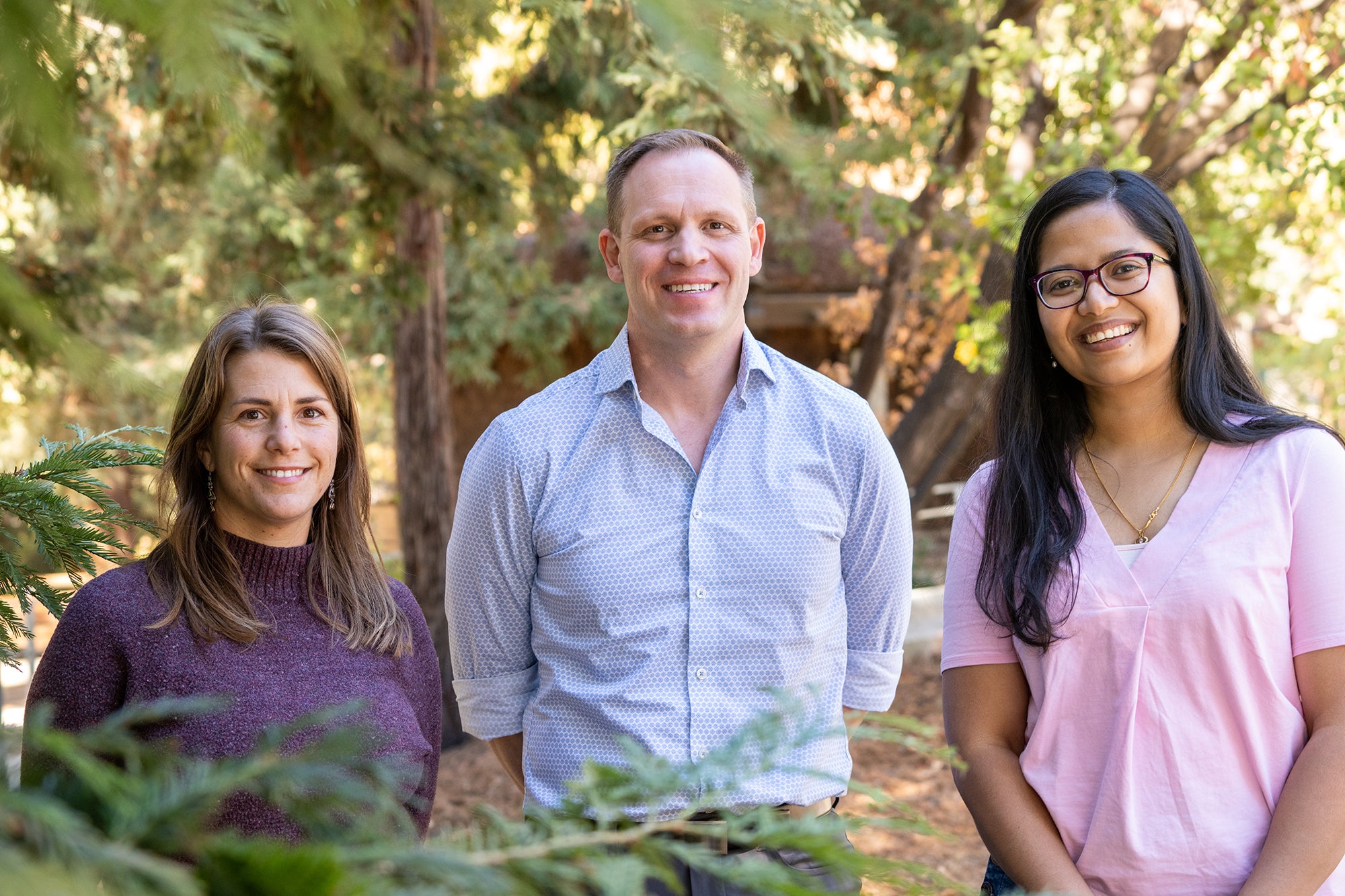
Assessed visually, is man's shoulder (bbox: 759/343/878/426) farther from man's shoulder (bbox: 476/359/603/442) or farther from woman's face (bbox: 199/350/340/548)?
woman's face (bbox: 199/350/340/548)

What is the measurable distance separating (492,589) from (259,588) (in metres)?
0.49

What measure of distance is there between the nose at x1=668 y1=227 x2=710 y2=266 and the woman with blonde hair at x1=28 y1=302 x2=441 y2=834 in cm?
81

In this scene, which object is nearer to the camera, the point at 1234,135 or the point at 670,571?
the point at 670,571

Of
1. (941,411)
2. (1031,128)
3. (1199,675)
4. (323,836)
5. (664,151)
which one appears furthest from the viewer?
(941,411)

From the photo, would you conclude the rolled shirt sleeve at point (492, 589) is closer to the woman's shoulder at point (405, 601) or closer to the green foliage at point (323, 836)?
the woman's shoulder at point (405, 601)

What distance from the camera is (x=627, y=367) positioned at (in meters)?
2.54

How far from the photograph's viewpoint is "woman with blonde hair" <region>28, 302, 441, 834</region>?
212cm

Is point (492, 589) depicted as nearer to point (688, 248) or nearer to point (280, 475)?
point (280, 475)

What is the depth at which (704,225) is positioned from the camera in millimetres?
2434

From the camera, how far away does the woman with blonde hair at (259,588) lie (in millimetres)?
2123

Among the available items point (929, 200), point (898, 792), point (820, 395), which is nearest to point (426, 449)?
point (898, 792)

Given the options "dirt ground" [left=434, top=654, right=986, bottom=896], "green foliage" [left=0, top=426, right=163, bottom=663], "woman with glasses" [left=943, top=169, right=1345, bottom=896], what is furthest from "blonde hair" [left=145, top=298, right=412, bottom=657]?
"dirt ground" [left=434, top=654, right=986, bottom=896]

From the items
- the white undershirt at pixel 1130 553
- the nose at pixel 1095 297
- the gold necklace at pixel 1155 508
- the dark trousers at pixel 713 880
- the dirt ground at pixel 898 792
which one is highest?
the nose at pixel 1095 297

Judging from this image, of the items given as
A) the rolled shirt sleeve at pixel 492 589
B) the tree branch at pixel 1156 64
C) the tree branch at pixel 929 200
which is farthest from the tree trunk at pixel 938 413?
the rolled shirt sleeve at pixel 492 589
